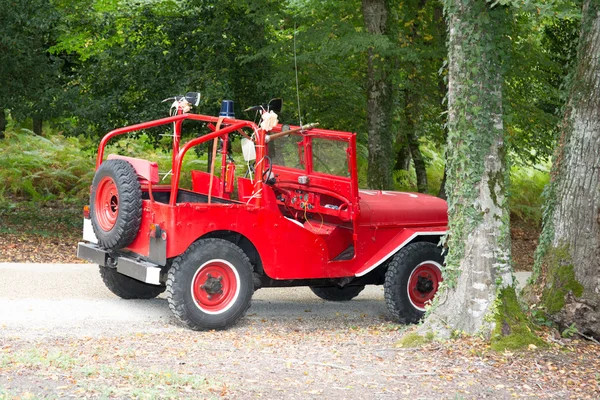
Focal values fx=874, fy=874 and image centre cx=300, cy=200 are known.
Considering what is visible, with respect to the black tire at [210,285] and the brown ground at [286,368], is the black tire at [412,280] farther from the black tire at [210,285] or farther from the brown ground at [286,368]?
the black tire at [210,285]

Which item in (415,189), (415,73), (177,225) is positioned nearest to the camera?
(177,225)

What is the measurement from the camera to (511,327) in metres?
7.59

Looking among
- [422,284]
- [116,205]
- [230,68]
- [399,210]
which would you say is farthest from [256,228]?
[230,68]

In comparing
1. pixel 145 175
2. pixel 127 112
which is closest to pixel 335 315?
pixel 145 175

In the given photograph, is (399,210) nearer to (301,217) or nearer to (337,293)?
(301,217)

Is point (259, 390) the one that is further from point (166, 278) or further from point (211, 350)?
point (166, 278)

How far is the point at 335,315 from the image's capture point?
9.65 meters

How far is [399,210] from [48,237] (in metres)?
7.47

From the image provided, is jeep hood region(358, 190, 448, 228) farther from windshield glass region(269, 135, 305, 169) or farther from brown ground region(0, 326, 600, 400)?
brown ground region(0, 326, 600, 400)

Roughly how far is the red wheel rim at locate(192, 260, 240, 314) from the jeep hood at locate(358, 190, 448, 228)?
159 cm

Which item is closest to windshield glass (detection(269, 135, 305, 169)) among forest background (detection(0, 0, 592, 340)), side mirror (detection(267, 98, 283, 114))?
side mirror (detection(267, 98, 283, 114))

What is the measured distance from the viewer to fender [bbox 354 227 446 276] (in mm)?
9111

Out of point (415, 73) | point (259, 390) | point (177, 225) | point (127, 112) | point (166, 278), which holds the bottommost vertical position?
point (259, 390)

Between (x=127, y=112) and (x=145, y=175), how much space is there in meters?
6.76
